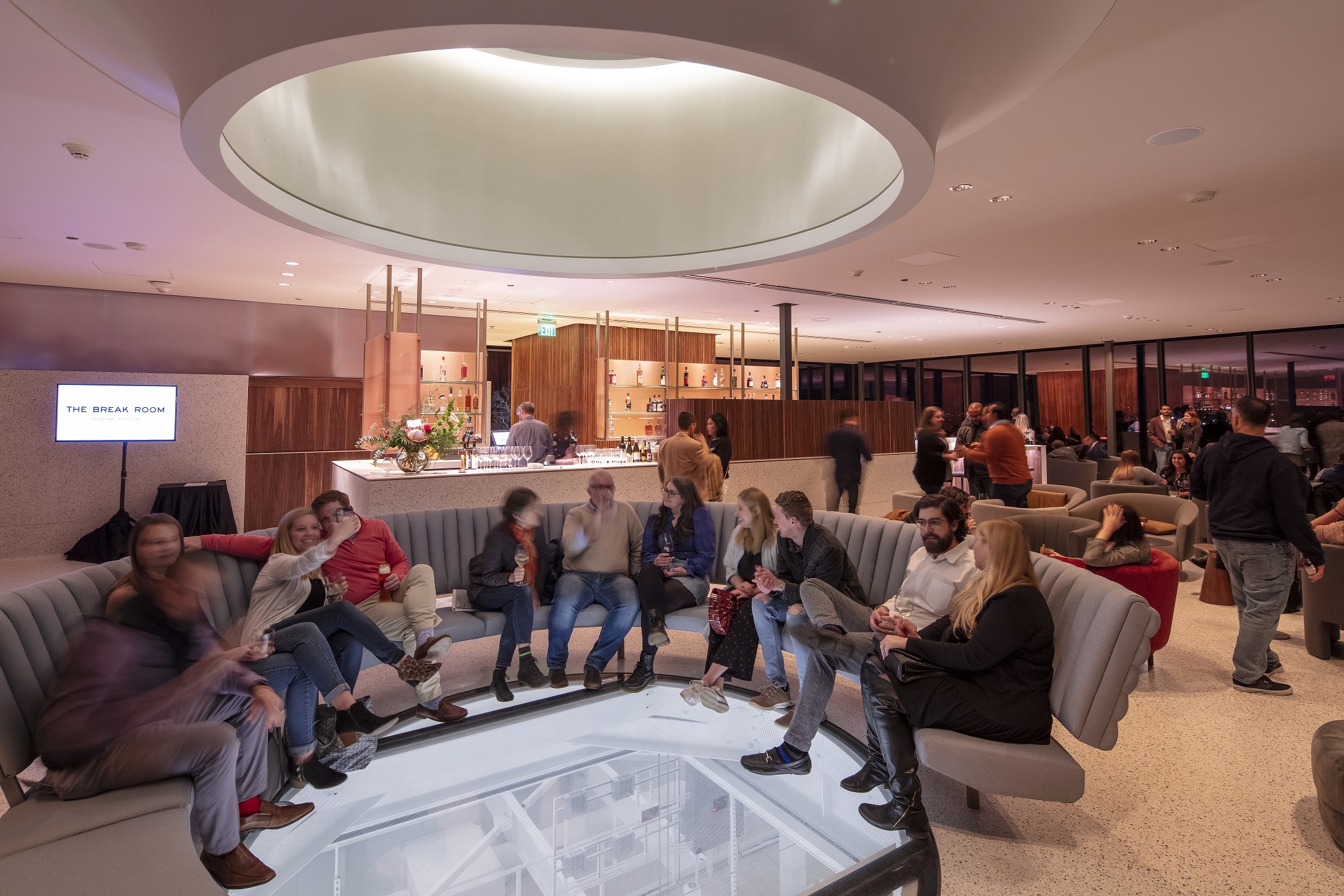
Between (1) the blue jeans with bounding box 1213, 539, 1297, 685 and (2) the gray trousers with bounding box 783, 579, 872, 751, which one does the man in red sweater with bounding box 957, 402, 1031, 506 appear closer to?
(1) the blue jeans with bounding box 1213, 539, 1297, 685

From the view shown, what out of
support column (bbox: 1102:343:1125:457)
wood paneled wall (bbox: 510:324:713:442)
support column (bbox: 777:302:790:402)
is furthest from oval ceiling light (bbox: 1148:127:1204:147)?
support column (bbox: 1102:343:1125:457)

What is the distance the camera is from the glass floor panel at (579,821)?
228cm

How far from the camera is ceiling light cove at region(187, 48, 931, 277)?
4148 mm

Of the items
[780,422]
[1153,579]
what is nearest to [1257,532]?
[1153,579]

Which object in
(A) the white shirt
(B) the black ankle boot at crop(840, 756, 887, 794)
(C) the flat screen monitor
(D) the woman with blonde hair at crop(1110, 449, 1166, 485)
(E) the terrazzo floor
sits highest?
(C) the flat screen monitor

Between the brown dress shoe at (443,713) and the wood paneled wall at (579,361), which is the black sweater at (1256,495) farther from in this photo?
the wood paneled wall at (579,361)

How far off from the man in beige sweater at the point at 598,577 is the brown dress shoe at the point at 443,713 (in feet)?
1.83

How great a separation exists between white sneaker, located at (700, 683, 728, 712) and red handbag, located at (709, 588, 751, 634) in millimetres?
296

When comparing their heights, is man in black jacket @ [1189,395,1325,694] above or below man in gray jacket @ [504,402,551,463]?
below

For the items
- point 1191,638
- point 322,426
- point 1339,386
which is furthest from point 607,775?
point 1339,386

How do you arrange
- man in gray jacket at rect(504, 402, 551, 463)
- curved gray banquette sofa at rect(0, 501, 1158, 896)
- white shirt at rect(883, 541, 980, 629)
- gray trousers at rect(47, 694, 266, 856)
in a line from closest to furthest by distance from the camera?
curved gray banquette sofa at rect(0, 501, 1158, 896) < gray trousers at rect(47, 694, 266, 856) < white shirt at rect(883, 541, 980, 629) < man in gray jacket at rect(504, 402, 551, 463)

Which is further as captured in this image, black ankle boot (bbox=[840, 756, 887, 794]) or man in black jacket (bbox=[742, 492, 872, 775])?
man in black jacket (bbox=[742, 492, 872, 775])

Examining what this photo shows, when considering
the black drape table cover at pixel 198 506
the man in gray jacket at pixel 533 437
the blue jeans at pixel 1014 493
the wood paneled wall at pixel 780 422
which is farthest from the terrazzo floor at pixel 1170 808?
the black drape table cover at pixel 198 506

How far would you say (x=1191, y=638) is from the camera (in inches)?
185
